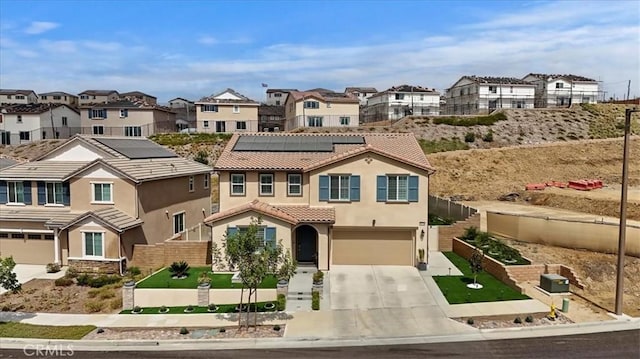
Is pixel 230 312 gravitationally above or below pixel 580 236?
below

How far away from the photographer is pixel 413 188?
26688 mm

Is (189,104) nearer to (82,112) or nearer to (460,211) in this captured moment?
(82,112)

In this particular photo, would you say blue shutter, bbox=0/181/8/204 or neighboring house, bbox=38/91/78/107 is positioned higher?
neighboring house, bbox=38/91/78/107

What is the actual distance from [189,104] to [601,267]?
276 ft

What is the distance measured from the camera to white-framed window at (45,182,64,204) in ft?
95.4

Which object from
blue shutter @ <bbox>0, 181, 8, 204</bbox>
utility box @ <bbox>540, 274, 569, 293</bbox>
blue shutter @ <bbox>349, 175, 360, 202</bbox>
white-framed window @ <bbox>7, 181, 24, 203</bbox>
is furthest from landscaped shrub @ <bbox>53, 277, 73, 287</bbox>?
utility box @ <bbox>540, 274, 569, 293</bbox>

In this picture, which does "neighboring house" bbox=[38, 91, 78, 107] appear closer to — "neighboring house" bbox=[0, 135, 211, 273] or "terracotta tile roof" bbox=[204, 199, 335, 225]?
"neighboring house" bbox=[0, 135, 211, 273]

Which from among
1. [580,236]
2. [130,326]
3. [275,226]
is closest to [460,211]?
[580,236]

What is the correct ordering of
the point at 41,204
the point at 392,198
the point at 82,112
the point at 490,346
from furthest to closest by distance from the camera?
the point at 82,112, the point at 41,204, the point at 392,198, the point at 490,346

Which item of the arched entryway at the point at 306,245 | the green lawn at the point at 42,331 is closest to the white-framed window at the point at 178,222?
the arched entryway at the point at 306,245

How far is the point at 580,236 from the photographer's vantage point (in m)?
27.0

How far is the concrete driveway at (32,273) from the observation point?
2545cm

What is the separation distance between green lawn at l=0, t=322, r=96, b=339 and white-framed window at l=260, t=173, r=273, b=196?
38.4ft

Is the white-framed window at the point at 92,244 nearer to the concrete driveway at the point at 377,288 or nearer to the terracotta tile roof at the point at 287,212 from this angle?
the terracotta tile roof at the point at 287,212
